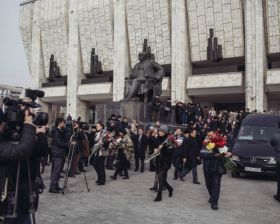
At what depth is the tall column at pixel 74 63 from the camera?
137ft

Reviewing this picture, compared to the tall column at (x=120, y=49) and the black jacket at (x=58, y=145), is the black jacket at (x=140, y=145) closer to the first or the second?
the black jacket at (x=58, y=145)

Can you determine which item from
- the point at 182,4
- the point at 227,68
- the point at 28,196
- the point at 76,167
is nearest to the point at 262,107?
the point at 227,68

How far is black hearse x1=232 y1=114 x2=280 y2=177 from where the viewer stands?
33.7 ft

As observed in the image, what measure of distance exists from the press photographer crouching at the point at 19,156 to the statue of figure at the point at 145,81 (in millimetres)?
12940

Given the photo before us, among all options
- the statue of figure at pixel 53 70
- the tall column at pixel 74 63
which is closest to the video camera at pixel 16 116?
the tall column at pixel 74 63

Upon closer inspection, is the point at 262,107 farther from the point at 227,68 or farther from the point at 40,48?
the point at 40,48

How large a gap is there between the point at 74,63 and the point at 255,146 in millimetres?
33829

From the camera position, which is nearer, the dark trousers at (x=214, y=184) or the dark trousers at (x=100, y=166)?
the dark trousers at (x=214, y=184)

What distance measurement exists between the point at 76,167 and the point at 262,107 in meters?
21.9

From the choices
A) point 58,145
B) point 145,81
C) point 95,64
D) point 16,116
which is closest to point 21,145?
point 16,116

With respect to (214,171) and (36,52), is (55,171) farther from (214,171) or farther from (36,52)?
(36,52)

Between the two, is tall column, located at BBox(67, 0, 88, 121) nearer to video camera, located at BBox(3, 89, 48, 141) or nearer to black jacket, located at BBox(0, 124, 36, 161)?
video camera, located at BBox(3, 89, 48, 141)

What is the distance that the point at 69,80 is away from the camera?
42281mm

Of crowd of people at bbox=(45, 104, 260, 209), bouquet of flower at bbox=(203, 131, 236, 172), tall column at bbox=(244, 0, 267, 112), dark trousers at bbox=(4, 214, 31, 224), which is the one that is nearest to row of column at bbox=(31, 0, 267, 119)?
tall column at bbox=(244, 0, 267, 112)
